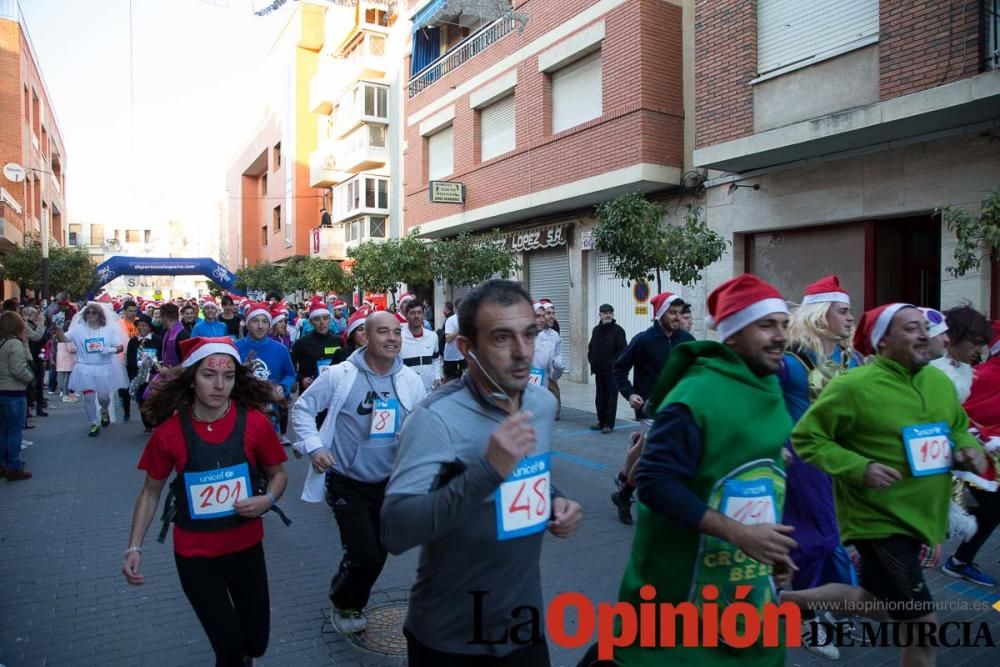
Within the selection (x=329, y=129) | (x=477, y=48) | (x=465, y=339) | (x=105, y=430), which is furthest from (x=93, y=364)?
(x=329, y=129)

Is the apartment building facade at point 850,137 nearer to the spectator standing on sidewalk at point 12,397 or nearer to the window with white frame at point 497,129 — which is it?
the window with white frame at point 497,129

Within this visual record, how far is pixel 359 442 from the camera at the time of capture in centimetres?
429

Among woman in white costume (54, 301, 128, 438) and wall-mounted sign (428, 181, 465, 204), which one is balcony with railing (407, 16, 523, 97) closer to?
wall-mounted sign (428, 181, 465, 204)

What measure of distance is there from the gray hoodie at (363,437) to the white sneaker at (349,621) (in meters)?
0.75

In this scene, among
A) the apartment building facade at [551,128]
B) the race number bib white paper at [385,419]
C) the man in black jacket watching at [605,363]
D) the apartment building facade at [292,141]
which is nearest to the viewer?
the race number bib white paper at [385,419]

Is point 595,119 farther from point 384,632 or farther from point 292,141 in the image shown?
point 292,141

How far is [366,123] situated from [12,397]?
2932 centimetres

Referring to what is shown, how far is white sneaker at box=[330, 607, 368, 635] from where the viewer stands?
414cm

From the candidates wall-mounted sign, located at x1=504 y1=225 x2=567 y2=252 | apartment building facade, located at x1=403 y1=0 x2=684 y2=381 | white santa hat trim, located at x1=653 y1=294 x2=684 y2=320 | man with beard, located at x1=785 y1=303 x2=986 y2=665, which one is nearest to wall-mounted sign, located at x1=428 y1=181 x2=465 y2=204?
apartment building facade, located at x1=403 y1=0 x2=684 y2=381

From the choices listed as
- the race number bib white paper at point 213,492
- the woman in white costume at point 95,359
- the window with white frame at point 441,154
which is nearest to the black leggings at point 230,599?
the race number bib white paper at point 213,492

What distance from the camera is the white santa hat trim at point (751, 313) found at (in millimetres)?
2484

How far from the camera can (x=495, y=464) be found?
188 cm

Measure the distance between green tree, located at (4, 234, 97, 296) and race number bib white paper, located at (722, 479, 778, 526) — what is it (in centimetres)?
3060

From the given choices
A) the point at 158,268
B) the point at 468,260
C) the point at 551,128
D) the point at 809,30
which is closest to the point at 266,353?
the point at 809,30
